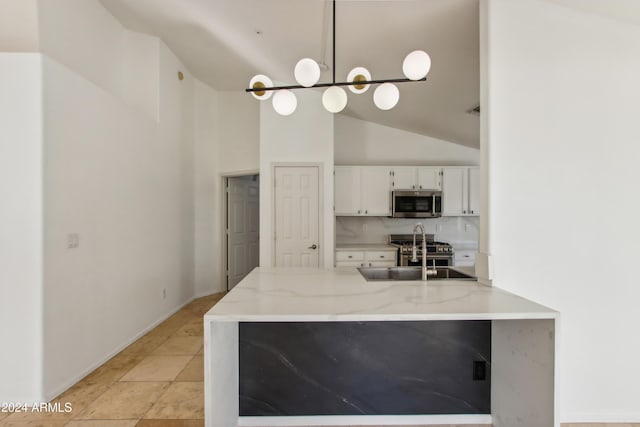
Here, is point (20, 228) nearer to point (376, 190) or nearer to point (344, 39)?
point (344, 39)

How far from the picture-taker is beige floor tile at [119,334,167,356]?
2.96 m

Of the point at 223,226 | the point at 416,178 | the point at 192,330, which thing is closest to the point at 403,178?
the point at 416,178

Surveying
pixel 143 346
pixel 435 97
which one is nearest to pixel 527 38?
pixel 435 97

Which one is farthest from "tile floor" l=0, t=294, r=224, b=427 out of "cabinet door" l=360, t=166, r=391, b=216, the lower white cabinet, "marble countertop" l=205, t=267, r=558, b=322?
"cabinet door" l=360, t=166, r=391, b=216

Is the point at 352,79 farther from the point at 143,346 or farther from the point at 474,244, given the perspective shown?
the point at 474,244

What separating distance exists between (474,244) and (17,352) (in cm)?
521

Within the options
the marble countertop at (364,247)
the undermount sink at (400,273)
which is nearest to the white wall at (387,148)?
the marble countertop at (364,247)

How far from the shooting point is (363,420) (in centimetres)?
204

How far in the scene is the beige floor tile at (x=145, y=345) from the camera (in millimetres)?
2961

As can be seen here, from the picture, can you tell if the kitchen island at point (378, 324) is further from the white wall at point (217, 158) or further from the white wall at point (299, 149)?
the white wall at point (217, 158)

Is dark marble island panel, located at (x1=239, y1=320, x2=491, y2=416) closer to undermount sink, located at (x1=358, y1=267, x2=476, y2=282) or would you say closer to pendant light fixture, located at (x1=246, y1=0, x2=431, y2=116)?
undermount sink, located at (x1=358, y1=267, x2=476, y2=282)

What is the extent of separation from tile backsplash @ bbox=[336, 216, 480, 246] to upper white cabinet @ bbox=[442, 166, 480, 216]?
36 centimetres

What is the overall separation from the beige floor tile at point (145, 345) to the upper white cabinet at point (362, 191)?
2.64 m

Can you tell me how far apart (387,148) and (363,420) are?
3.86 meters
